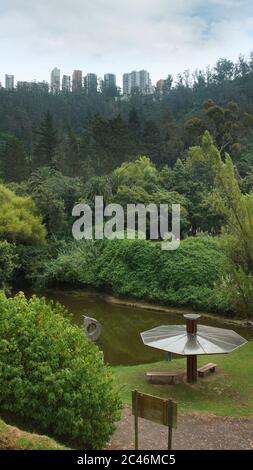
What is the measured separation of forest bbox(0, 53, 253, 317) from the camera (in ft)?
44.1

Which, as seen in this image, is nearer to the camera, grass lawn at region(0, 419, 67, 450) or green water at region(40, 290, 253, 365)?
grass lawn at region(0, 419, 67, 450)

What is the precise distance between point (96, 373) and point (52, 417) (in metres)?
0.89

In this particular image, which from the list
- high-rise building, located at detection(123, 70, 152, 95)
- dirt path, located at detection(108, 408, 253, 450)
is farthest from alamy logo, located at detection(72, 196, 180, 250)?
high-rise building, located at detection(123, 70, 152, 95)

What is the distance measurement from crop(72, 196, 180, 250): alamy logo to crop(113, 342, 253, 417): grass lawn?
12120 millimetres

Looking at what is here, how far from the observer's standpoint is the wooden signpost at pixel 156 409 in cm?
684

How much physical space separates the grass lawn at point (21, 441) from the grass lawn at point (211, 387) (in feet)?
13.3

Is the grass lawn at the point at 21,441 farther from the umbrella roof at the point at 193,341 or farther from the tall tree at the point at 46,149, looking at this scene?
the tall tree at the point at 46,149

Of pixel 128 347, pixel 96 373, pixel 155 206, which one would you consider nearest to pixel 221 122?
pixel 155 206

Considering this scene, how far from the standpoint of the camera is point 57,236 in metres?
27.4

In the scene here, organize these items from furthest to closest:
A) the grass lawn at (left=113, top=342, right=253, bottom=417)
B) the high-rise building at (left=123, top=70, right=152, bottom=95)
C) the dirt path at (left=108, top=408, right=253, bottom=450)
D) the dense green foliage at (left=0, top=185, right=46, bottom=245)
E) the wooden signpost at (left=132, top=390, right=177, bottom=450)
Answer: the high-rise building at (left=123, top=70, right=152, bottom=95)
the dense green foliage at (left=0, top=185, right=46, bottom=245)
the grass lawn at (left=113, top=342, right=253, bottom=417)
the dirt path at (left=108, top=408, right=253, bottom=450)
the wooden signpost at (left=132, top=390, right=177, bottom=450)

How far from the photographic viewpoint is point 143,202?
28.2 metres

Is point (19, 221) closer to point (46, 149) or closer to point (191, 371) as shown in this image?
point (191, 371)

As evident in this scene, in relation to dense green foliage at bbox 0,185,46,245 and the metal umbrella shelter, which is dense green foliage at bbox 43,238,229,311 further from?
the metal umbrella shelter

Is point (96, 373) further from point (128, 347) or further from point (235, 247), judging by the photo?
point (128, 347)
